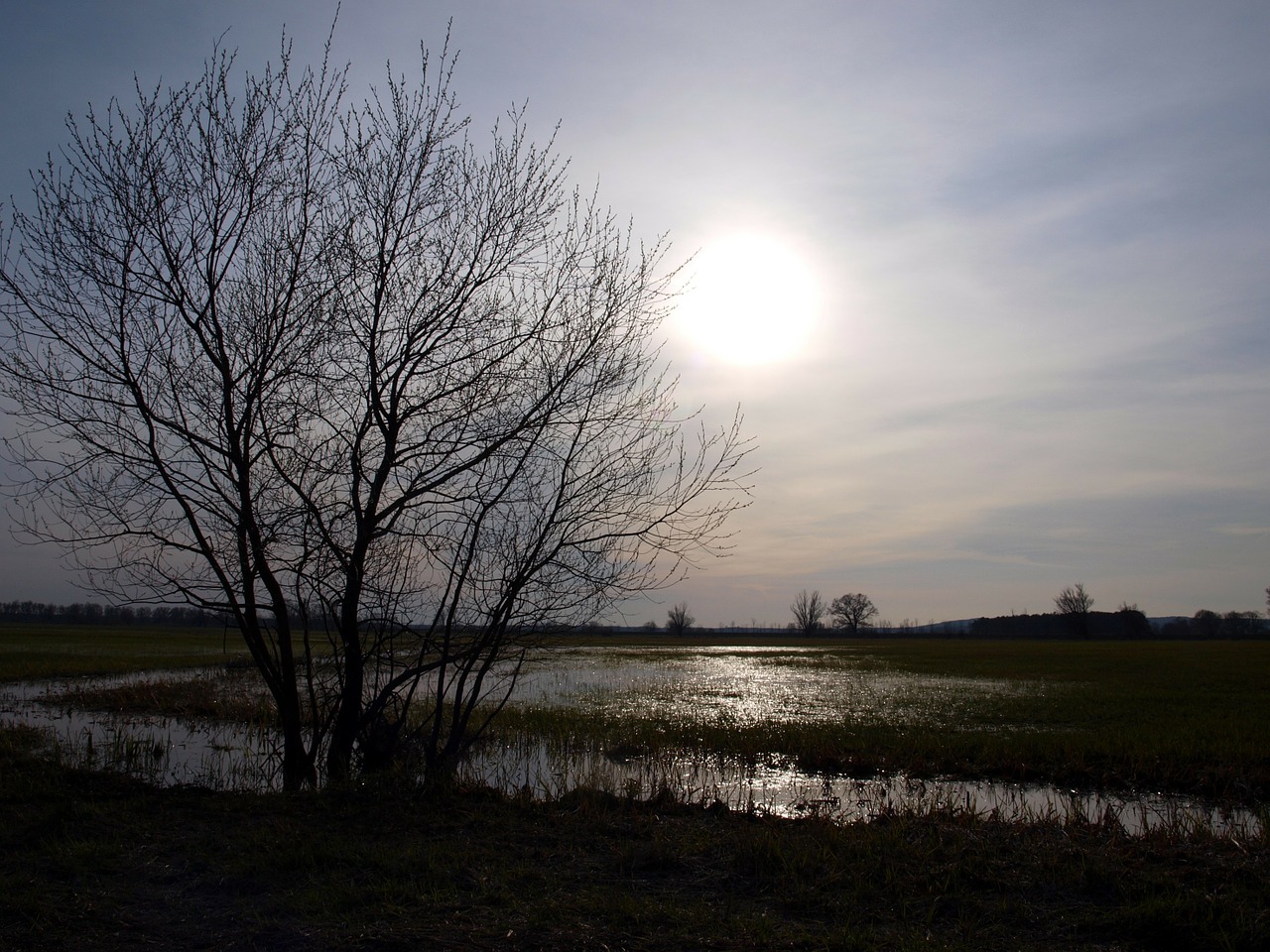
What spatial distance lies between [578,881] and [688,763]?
9.16 meters

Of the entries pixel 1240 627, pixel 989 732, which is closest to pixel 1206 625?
pixel 1240 627

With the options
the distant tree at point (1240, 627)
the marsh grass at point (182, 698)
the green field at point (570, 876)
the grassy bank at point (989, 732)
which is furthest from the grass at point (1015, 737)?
the distant tree at point (1240, 627)

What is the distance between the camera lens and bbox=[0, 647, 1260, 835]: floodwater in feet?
33.3

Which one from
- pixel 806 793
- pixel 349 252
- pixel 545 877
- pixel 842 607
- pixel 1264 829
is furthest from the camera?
pixel 842 607

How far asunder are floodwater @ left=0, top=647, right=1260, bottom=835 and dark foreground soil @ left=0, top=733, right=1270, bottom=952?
1937 mm

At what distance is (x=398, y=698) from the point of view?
9.42 m

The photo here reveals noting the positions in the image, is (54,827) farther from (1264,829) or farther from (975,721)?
(975,721)

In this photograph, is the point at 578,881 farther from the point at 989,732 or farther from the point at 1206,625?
the point at 1206,625

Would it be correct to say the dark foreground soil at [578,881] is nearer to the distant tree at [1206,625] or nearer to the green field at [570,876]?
the green field at [570,876]

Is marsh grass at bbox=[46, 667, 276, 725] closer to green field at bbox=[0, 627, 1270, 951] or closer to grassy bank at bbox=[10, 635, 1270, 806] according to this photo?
grassy bank at bbox=[10, 635, 1270, 806]

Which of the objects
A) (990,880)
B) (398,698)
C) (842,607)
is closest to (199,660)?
(398,698)

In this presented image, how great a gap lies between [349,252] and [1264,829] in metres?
11.2

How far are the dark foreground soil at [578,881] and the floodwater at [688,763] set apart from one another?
1937 mm

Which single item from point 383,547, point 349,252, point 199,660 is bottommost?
point 199,660
